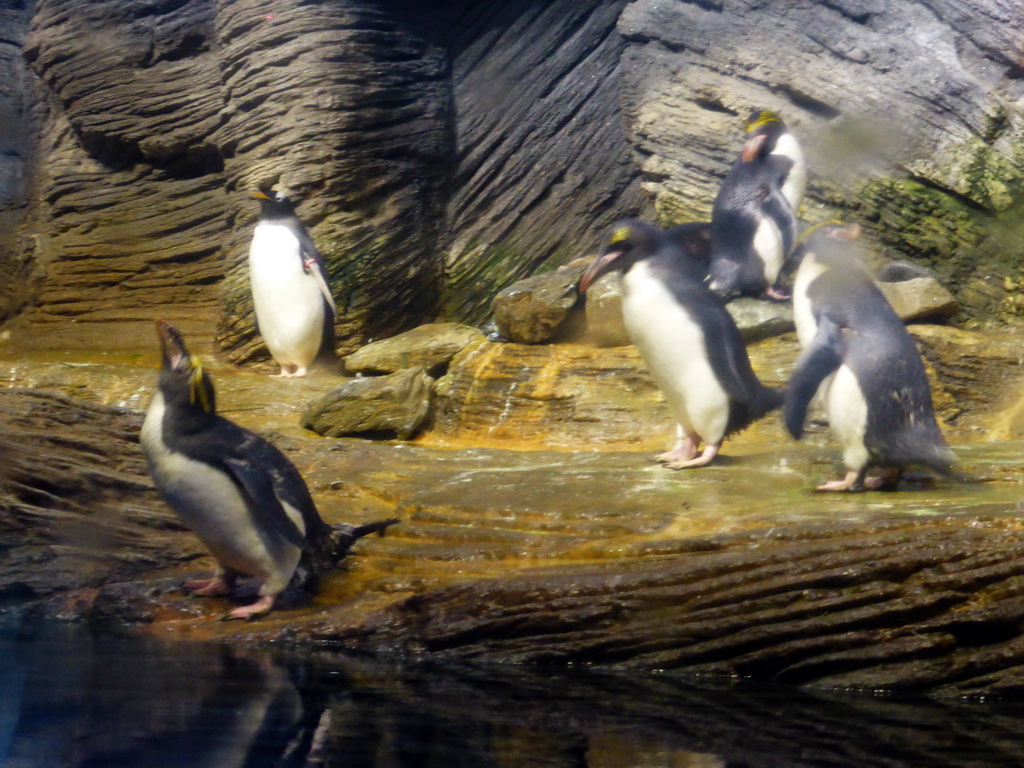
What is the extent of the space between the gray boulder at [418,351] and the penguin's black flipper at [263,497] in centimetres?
325

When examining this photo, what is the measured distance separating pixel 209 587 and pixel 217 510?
12.3 inches

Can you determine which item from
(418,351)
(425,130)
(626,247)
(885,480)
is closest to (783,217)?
(626,247)

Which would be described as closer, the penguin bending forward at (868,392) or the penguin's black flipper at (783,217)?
the penguin bending forward at (868,392)

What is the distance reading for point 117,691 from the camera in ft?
6.68

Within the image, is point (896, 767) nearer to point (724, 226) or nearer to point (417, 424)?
point (417, 424)

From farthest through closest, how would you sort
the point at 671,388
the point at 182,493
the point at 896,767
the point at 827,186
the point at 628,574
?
the point at 827,186 → the point at 671,388 → the point at 182,493 → the point at 628,574 → the point at 896,767

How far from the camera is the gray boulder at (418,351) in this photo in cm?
653

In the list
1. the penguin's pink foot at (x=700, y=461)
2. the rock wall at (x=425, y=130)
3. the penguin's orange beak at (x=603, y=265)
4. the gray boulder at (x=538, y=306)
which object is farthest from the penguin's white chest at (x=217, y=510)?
the rock wall at (x=425, y=130)

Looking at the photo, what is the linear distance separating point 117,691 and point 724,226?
16.4 feet

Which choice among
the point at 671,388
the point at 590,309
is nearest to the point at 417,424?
the point at 590,309

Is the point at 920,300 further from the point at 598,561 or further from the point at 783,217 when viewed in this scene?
the point at 598,561

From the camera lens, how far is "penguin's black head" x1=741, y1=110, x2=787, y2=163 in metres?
6.22

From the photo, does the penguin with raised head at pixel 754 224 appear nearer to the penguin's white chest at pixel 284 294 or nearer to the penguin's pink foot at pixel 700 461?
the penguin's pink foot at pixel 700 461

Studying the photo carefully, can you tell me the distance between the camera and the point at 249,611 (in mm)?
2980
